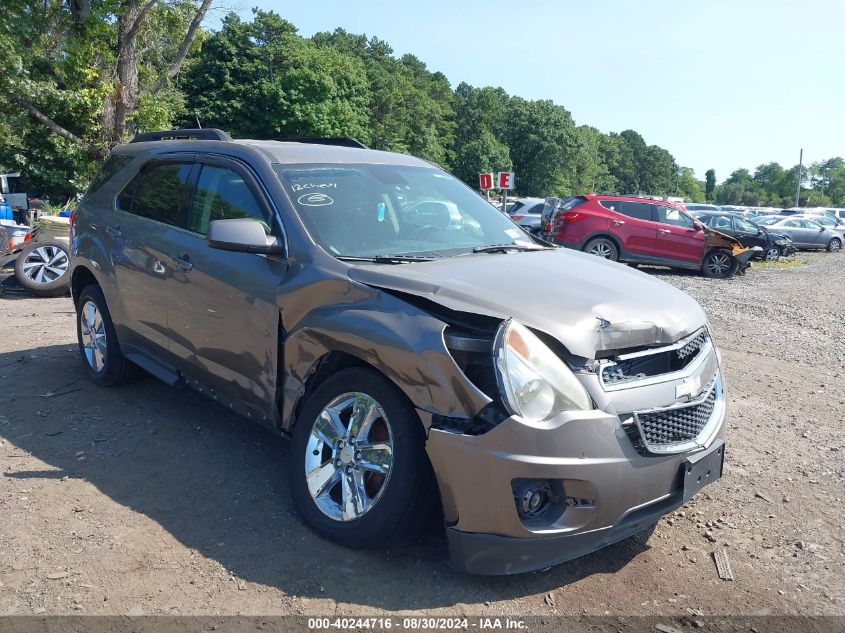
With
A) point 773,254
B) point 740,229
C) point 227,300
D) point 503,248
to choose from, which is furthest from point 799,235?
point 227,300

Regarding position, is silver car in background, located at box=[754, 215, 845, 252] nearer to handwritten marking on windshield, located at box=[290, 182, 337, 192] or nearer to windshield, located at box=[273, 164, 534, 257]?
windshield, located at box=[273, 164, 534, 257]

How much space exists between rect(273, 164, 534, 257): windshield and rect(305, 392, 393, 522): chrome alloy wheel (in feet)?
2.76

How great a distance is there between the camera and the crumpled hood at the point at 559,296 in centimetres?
307

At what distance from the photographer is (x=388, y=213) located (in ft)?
13.8

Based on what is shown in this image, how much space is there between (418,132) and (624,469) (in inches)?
2898

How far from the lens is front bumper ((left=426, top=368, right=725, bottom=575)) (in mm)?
2816

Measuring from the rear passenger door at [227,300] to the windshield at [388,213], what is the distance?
246 millimetres

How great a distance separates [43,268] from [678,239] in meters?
13.7

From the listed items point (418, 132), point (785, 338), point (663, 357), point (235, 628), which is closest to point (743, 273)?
point (785, 338)

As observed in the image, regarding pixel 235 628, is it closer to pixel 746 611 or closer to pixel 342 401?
pixel 342 401

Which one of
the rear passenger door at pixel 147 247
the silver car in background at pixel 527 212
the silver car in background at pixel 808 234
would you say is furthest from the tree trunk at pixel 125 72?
the silver car in background at pixel 808 234

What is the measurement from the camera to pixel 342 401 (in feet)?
11.2

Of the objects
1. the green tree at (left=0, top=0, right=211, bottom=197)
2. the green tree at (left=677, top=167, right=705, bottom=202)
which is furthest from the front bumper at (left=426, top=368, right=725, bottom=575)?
the green tree at (left=677, top=167, right=705, bottom=202)

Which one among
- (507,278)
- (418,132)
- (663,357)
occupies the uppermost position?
(418,132)
